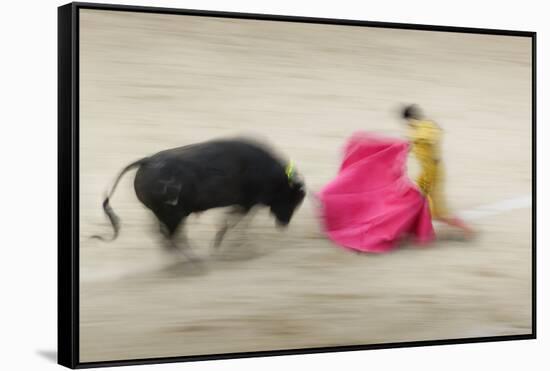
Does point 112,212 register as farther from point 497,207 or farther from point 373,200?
point 497,207

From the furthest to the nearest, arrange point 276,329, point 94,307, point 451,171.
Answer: point 451,171 → point 276,329 → point 94,307

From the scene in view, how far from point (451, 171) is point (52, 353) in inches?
92.9

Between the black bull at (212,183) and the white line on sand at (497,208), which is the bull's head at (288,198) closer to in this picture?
the black bull at (212,183)

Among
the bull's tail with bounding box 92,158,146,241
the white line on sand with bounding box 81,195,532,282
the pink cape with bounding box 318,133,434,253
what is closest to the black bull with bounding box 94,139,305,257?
the bull's tail with bounding box 92,158,146,241

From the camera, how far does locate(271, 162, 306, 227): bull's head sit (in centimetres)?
576

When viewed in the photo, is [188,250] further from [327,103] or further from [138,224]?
[327,103]

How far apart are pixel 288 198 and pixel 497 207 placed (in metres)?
1.30

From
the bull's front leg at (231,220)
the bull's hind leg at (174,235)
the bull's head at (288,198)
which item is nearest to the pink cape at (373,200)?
the bull's head at (288,198)

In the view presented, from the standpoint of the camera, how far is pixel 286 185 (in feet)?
19.0

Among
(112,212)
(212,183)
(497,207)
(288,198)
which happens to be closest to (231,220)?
(212,183)

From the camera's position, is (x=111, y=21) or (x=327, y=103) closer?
(x=111, y=21)

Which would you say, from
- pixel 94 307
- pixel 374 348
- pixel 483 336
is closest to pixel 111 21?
pixel 94 307

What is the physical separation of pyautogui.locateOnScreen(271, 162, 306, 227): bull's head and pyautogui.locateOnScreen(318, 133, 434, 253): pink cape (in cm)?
13

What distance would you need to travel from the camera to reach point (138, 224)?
5.50m
